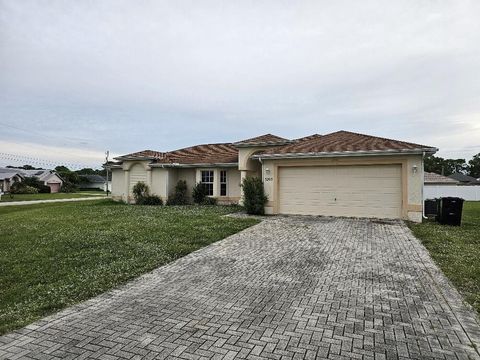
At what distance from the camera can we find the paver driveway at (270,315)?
3.53 metres

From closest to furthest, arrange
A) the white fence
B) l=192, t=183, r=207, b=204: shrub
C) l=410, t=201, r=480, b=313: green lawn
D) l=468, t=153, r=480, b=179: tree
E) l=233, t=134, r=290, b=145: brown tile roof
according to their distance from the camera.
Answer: l=410, t=201, r=480, b=313: green lawn
l=233, t=134, r=290, b=145: brown tile roof
l=192, t=183, r=207, b=204: shrub
the white fence
l=468, t=153, r=480, b=179: tree

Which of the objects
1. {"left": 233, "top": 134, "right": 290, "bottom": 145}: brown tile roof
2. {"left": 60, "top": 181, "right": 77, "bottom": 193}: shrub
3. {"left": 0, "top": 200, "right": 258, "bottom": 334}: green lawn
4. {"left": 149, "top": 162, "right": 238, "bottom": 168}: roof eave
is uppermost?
{"left": 233, "top": 134, "right": 290, "bottom": 145}: brown tile roof

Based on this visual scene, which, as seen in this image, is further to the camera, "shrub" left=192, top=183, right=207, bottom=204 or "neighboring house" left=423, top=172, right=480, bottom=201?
"neighboring house" left=423, top=172, right=480, bottom=201

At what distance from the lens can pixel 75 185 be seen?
6309 cm

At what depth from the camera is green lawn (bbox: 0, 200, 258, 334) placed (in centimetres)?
519

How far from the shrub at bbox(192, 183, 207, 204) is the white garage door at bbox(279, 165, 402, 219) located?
6538 millimetres

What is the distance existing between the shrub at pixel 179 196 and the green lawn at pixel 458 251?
1391cm

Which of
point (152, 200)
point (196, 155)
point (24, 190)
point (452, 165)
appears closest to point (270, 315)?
point (152, 200)

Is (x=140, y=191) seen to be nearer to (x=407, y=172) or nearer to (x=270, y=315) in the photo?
(x=407, y=172)

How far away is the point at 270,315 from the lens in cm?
443

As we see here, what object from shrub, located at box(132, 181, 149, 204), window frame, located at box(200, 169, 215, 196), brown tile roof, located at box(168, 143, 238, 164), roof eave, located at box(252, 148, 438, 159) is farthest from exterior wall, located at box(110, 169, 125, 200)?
roof eave, located at box(252, 148, 438, 159)

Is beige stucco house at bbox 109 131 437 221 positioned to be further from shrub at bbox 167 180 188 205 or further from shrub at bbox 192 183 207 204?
shrub at bbox 167 180 188 205

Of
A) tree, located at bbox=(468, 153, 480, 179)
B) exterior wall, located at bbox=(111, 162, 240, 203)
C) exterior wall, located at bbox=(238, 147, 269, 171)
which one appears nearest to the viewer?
exterior wall, located at bbox=(238, 147, 269, 171)

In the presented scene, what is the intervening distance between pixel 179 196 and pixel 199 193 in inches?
61.4
